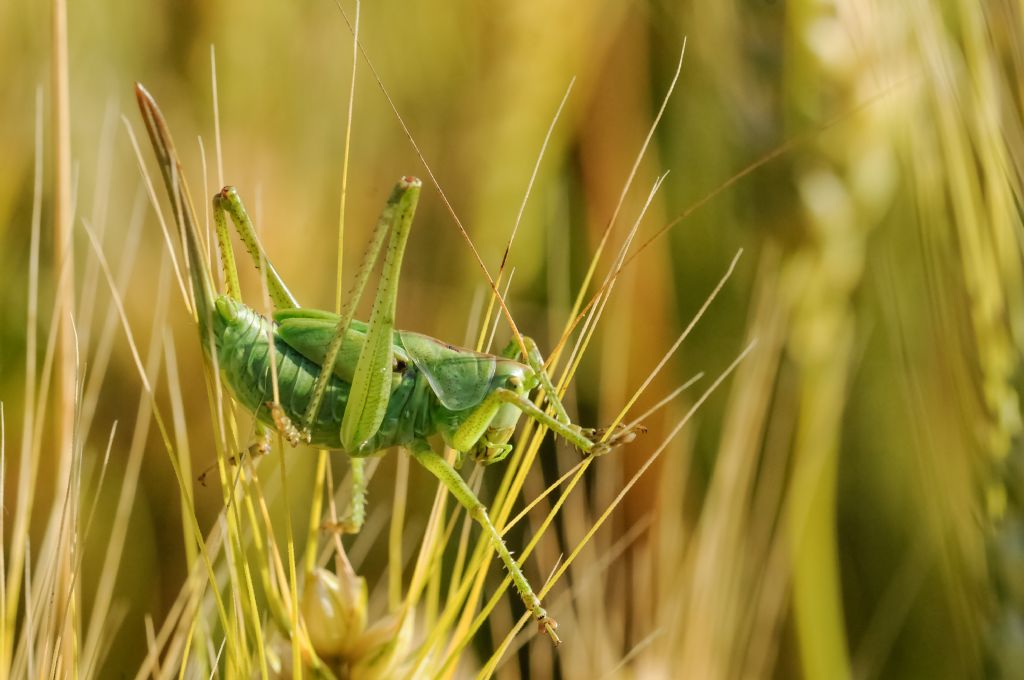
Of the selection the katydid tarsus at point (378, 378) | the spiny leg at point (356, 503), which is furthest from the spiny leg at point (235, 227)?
the spiny leg at point (356, 503)

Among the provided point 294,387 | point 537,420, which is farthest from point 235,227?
point 537,420

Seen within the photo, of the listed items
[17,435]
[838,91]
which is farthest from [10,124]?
[838,91]

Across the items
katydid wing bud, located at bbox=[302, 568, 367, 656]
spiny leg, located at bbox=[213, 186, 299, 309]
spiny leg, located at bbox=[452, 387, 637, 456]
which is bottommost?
katydid wing bud, located at bbox=[302, 568, 367, 656]

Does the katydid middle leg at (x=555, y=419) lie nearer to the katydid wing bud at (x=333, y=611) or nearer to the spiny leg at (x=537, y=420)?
the spiny leg at (x=537, y=420)

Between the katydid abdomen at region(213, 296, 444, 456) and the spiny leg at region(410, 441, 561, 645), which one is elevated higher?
the katydid abdomen at region(213, 296, 444, 456)

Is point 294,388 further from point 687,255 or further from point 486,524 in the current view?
point 687,255

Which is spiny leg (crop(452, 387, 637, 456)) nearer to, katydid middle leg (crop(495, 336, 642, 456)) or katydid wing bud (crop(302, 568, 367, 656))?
katydid middle leg (crop(495, 336, 642, 456))

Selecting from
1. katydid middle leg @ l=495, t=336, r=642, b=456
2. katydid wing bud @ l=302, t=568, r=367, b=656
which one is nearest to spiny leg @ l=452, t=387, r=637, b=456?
katydid middle leg @ l=495, t=336, r=642, b=456
